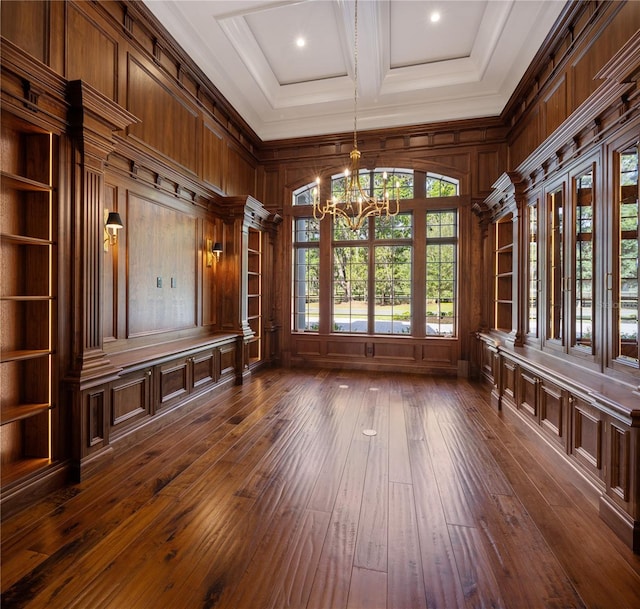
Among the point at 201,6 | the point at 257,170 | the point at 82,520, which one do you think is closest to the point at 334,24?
the point at 201,6

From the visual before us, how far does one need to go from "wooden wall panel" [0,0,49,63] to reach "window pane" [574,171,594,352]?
4526 mm

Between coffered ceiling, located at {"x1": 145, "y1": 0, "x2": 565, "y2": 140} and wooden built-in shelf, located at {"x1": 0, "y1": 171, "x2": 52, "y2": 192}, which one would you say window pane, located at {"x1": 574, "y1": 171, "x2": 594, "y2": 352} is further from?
wooden built-in shelf, located at {"x1": 0, "y1": 171, "x2": 52, "y2": 192}

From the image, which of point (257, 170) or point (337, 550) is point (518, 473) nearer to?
point (337, 550)

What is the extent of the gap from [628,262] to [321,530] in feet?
9.16

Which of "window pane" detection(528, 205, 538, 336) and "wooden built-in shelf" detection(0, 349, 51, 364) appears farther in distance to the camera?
"window pane" detection(528, 205, 538, 336)

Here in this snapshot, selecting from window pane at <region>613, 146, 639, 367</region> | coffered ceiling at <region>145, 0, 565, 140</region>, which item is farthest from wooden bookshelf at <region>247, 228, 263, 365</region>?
window pane at <region>613, 146, 639, 367</region>

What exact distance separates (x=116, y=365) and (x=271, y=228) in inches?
166

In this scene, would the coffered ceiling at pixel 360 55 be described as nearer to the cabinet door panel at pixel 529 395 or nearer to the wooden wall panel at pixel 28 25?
the wooden wall panel at pixel 28 25

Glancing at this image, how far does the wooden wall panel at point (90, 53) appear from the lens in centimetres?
289

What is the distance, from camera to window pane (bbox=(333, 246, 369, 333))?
6.56m

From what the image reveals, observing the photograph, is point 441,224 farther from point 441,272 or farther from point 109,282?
point 109,282

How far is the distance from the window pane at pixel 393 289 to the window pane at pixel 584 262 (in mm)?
3263

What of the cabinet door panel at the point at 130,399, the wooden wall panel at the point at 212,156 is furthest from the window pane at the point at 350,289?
the cabinet door panel at the point at 130,399

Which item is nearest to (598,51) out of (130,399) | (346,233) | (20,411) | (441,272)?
(441,272)
